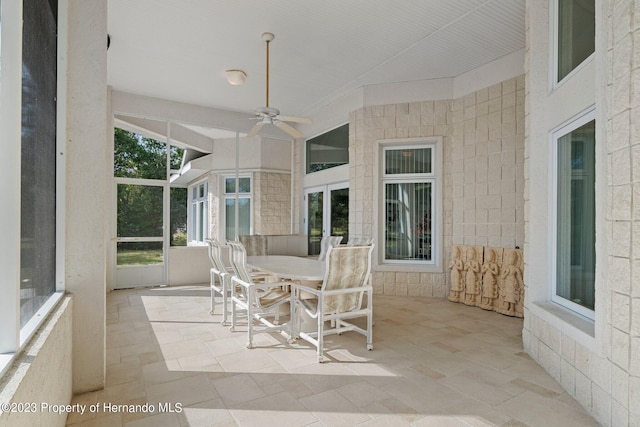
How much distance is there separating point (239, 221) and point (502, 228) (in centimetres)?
481

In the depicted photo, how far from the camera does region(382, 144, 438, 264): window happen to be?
5.66m

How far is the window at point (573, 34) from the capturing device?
8.32ft

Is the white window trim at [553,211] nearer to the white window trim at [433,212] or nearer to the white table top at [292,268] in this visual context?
the white table top at [292,268]

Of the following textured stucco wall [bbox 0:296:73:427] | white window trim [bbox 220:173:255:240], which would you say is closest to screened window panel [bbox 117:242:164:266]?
white window trim [bbox 220:173:255:240]

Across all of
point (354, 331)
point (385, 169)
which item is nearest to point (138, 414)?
point (354, 331)

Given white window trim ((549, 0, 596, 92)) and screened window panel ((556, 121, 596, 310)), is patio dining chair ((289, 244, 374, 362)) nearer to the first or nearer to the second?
screened window panel ((556, 121, 596, 310))

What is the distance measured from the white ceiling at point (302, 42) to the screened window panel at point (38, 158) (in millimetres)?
2005

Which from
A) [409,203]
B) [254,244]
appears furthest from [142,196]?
[409,203]

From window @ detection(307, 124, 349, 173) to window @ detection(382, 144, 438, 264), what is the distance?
1.00 meters

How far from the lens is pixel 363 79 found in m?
5.60

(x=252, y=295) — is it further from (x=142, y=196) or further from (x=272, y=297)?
(x=142, y=196)

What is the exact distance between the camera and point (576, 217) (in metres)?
2.70

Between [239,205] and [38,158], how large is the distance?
557 cm

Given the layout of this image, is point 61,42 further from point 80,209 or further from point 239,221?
point 239,221
